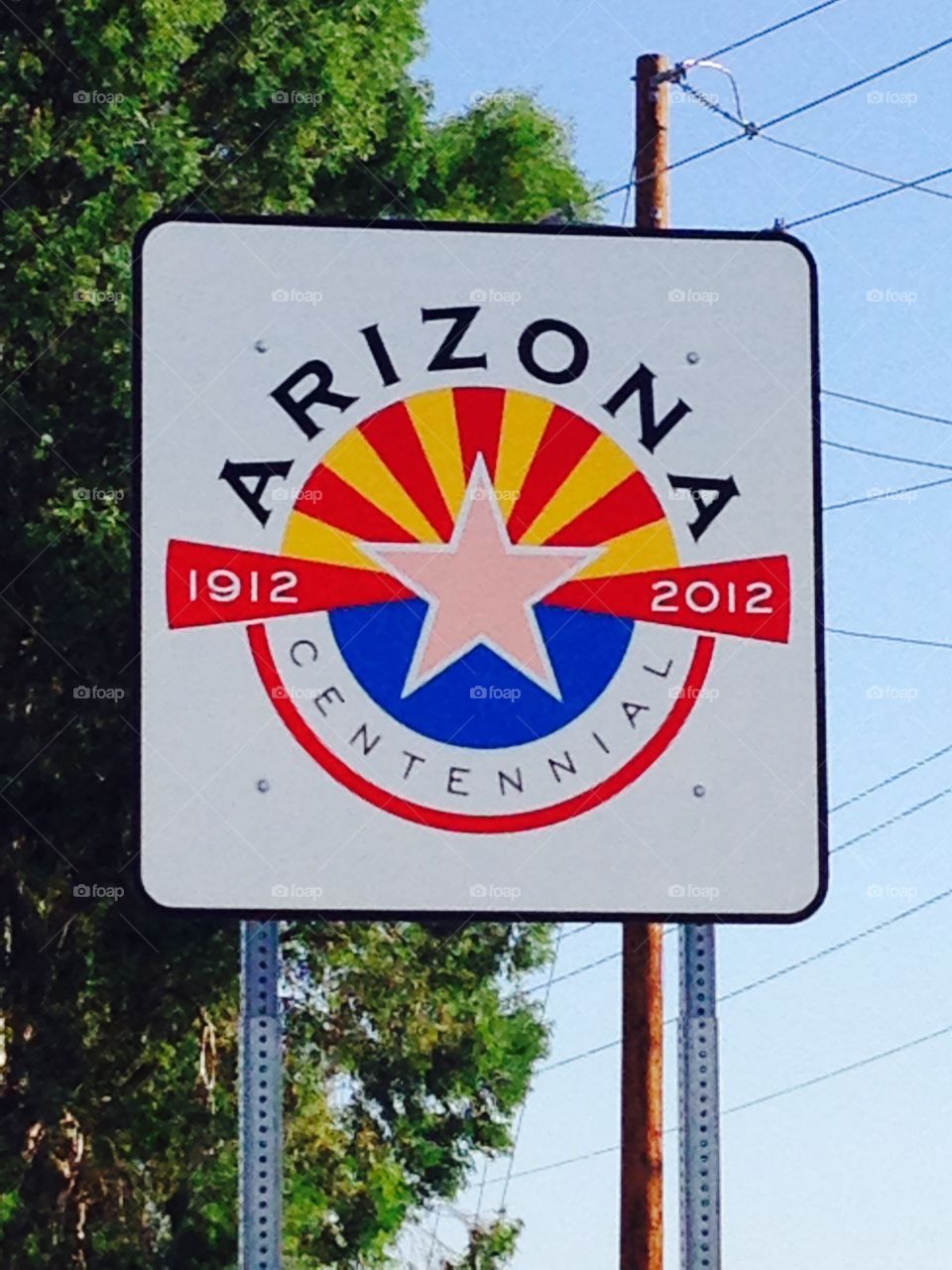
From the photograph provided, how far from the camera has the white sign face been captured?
604cm

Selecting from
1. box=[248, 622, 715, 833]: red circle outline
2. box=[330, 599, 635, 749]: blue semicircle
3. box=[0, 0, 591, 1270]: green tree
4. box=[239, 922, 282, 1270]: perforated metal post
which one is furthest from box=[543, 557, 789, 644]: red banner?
box=[0, 0, 591, 1270]: green tree

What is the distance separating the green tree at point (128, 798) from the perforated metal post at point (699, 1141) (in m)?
14.9

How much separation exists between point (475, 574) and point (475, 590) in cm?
3

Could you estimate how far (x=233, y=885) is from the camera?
19.6ft

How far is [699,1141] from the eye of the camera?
591 cm

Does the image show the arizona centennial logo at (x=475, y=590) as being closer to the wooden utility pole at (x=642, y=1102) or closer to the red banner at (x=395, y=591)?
the red banner at (x=395, y=591)

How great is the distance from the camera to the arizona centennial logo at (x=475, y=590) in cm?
609

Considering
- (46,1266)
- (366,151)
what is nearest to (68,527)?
(366,151)

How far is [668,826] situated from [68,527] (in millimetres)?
15049

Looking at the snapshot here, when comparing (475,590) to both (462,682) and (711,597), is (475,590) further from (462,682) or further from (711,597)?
(711,597)

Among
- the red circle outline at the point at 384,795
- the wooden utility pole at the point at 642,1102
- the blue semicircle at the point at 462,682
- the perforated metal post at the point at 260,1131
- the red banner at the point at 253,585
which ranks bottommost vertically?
the perforated metal post at the point at 260,1131

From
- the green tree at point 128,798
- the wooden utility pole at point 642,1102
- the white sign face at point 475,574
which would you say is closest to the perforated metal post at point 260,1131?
the white sign face at point 475,574

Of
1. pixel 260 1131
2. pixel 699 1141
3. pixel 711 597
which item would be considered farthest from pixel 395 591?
pixel 699 1141

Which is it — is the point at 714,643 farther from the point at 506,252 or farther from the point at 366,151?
the point at 366,151
